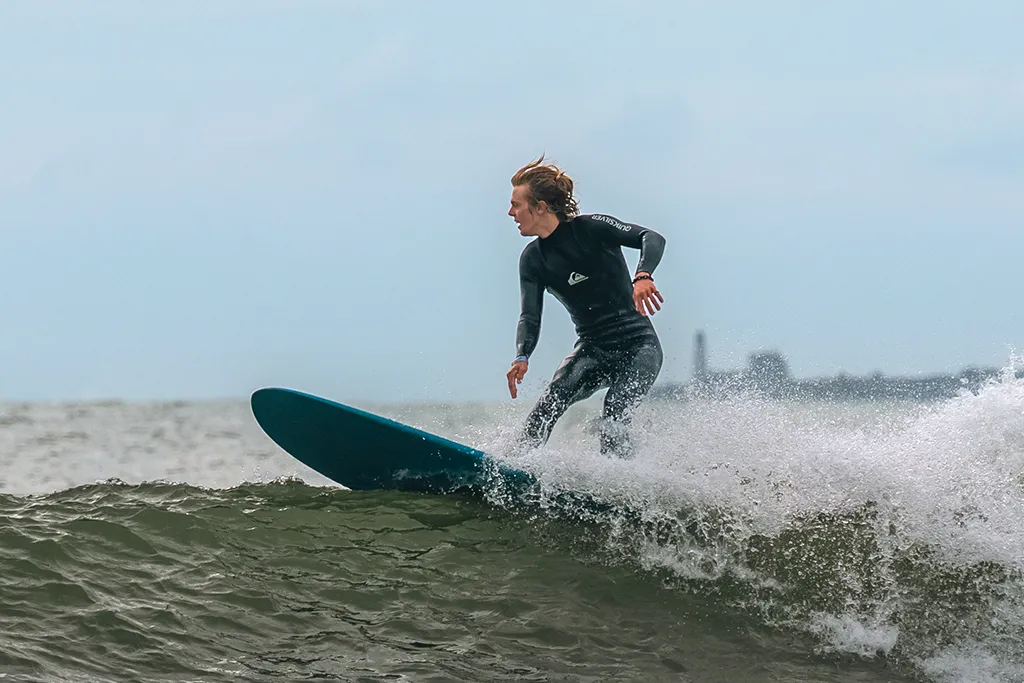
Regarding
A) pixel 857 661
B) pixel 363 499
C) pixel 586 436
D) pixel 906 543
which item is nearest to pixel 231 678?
pixel 363 499

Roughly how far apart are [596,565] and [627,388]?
1.16 m

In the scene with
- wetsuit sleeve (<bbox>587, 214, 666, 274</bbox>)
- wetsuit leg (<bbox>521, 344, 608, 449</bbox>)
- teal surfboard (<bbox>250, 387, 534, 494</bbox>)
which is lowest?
teal surfboard (<bbox>250, 387, 534, 494</bbox>)

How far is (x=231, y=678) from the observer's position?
4414mm

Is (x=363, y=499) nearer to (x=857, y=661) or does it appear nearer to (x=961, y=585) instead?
(x=857, y=661)

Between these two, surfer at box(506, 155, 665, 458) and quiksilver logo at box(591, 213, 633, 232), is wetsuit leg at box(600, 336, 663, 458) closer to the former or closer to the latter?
surfer at box(506, 155, 665, 458)

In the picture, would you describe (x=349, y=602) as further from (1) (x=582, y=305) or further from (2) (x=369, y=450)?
(1) (x=582, y=305)

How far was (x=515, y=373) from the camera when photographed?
6.11 metres

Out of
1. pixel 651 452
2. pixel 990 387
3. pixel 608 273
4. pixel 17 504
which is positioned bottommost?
pixel 17 504

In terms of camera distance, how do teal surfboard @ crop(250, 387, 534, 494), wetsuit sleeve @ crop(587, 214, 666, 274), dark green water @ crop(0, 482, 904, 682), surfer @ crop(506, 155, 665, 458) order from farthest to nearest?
teal surfboard @ crop(250, 387, 534, 494) < surfer @ crop(506, 155, 665, 458) < wetsuit sleeve @ crop(587, 214, 666, 274) < dark green water @ crop(0, 482, 904, 682)

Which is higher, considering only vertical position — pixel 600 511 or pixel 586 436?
pixel 586 436

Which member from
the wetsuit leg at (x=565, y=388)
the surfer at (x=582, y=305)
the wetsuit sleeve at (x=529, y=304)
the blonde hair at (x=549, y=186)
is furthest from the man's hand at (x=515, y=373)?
the blonde hair at (x=549, y=186)

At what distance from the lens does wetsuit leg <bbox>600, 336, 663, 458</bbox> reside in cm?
614

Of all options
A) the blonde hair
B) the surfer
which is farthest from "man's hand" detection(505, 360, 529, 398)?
the blonde hair

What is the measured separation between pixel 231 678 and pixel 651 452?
9.43 ft
